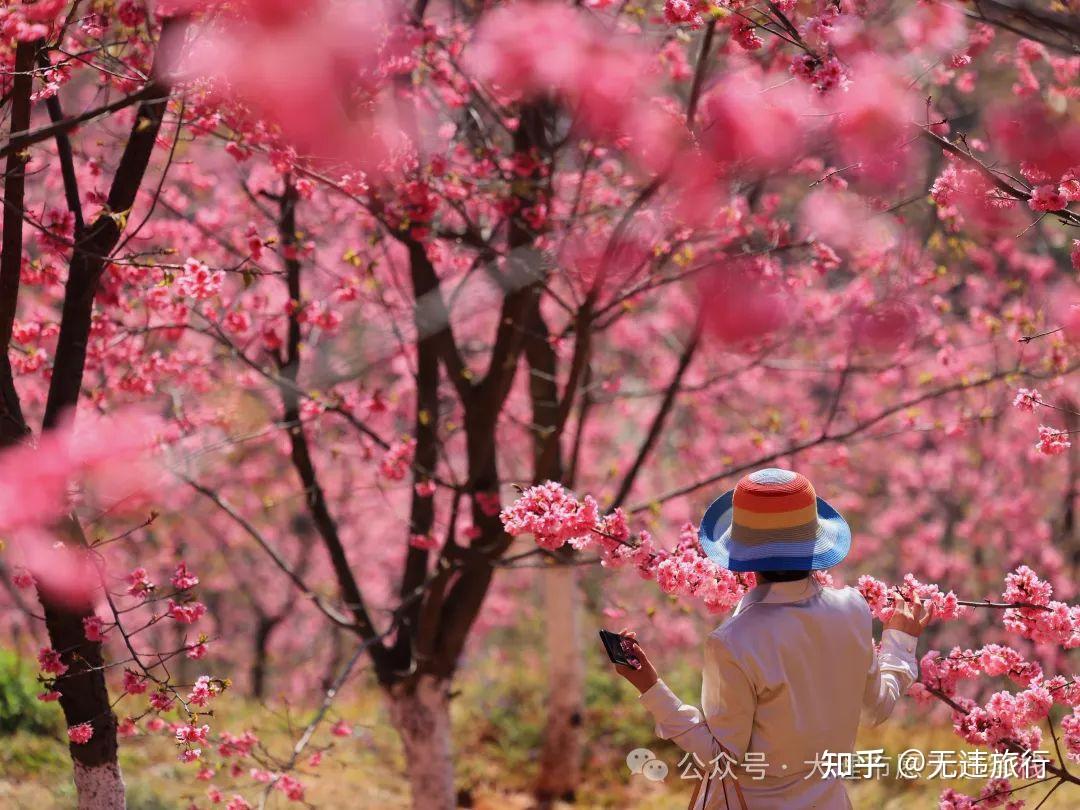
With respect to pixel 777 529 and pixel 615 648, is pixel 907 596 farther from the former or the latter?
pixel 615 648

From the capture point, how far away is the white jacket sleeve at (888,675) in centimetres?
293

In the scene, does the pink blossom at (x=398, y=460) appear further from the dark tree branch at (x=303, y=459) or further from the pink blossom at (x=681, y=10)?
the pink blossom at (x=681, y=10)

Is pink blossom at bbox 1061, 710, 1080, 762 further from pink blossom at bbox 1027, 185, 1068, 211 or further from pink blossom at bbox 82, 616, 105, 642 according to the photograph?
pink blossom at bbox 82, 616, 105, 642

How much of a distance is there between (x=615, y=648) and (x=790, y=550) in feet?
1.67

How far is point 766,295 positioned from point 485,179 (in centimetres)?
202

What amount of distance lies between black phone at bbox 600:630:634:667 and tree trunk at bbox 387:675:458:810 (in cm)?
317

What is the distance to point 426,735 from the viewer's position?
19.1 feet

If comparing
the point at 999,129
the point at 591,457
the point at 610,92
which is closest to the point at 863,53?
the point at 999,129

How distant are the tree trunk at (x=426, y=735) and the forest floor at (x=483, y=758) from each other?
0.21 metres

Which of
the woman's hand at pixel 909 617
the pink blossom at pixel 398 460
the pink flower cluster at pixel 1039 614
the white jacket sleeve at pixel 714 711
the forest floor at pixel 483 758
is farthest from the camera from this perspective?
the forest floor at pixel 483 758

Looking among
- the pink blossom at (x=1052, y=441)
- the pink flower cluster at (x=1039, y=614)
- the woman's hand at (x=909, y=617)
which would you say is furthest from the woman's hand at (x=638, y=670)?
the pink blossom at (x=1052, y=441)

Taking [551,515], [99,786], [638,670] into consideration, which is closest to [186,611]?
[99,786]

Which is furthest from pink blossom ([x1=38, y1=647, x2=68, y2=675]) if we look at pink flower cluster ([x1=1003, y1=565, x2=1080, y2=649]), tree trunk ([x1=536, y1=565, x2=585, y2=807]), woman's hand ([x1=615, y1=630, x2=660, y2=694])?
tree trunk ([x1=536, y1=565, x2=585, y2=807])

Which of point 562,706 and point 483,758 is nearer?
point 562,706
